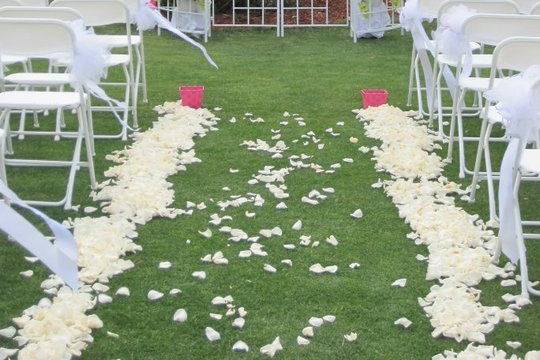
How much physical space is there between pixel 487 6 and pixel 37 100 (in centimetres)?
291

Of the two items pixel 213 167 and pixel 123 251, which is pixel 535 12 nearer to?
pixel 213 167

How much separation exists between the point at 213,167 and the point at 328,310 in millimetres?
2165

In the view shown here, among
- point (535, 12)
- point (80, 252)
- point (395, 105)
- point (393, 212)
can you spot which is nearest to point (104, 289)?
point (80, 252)

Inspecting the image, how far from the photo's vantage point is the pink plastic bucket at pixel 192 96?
7.04 metres

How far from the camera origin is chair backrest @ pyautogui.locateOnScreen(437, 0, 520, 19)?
5.33 metres

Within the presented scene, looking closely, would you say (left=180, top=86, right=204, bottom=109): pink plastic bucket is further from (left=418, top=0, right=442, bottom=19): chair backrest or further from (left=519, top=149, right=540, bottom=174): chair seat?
(left=519, top=149, right=540, bottom=174): chair seat

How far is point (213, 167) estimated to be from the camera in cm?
551

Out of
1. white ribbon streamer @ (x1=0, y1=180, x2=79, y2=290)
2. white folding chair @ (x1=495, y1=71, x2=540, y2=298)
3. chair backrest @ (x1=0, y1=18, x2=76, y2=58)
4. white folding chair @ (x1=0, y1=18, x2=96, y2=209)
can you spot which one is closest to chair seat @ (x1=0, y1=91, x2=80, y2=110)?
white folding chair @ (x1=0, y1=18, x2=96, y2=209)

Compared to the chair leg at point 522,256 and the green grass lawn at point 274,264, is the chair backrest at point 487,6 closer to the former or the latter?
the green grass lawn at point 274,264

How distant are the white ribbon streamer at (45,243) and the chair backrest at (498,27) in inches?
104

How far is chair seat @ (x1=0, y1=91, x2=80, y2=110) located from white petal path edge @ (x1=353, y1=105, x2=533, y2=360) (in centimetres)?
193

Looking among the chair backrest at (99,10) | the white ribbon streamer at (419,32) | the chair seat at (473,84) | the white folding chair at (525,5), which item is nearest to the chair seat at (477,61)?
the white ribbon streamer at (419,32)

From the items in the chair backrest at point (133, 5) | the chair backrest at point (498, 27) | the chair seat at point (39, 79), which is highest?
the chair backrest at point (133, 5)

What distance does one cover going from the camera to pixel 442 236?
4.27m
